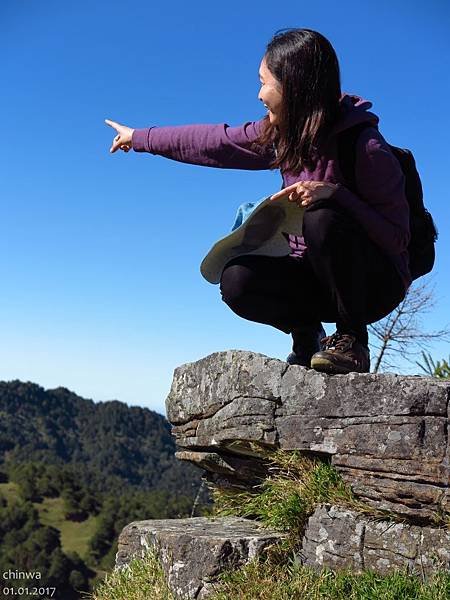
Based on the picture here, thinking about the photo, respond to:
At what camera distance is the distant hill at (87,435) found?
14575 cm

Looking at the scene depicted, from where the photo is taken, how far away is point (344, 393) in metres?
4.61

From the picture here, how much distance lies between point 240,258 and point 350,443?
151 cm

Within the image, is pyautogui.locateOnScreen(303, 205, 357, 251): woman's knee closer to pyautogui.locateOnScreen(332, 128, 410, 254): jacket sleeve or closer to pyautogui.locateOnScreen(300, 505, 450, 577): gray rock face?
pyautogui.locateOnScreen(332, 128, 410, 254): jacket sleeve

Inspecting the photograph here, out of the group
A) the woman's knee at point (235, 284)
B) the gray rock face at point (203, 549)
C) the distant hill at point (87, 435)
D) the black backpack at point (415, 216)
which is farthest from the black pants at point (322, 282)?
the distant hill at point (87, 435)

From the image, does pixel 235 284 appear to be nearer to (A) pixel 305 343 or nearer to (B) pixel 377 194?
(A) pixel 305 343

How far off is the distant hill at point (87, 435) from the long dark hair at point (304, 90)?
134 m

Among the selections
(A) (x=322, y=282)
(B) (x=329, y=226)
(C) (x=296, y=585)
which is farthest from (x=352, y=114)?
(C) (x=296, y=585)

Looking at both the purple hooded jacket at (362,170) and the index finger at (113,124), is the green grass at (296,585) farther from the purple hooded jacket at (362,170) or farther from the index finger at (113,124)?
the index finger at (113,124)

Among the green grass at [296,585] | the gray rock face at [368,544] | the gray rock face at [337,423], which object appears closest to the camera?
the green grass at [296,585]

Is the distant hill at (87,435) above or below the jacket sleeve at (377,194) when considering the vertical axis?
above

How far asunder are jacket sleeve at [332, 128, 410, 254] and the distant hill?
5256 inches

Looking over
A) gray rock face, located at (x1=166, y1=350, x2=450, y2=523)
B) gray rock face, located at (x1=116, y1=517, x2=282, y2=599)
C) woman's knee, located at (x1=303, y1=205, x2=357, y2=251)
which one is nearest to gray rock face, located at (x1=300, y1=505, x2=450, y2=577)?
gray rock face, located at (x1=166, y1=350, x2=450, y2=523)

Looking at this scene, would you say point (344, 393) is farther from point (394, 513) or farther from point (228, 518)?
point (228, 518)

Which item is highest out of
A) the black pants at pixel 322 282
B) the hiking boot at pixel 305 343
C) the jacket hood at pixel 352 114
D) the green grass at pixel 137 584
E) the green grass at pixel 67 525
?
the jacket hood at pixel 352 114
